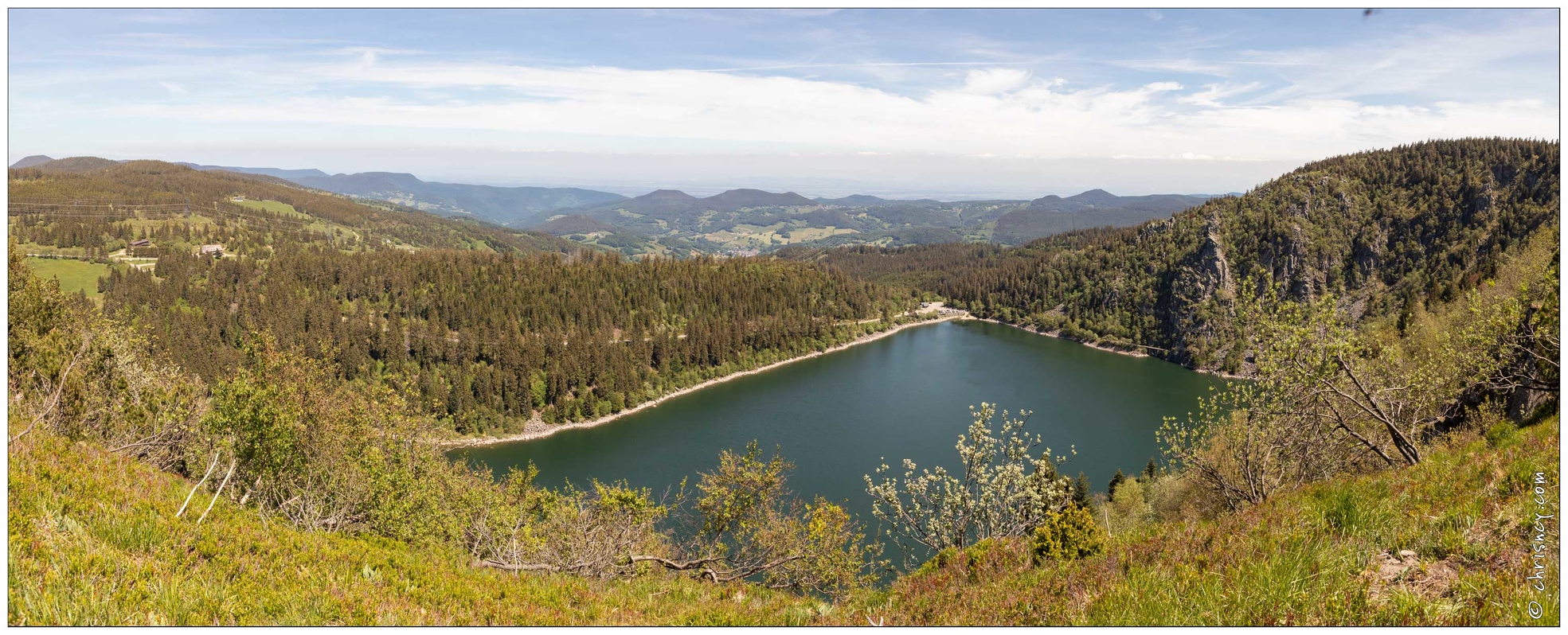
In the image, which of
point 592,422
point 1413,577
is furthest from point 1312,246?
point 1413,577

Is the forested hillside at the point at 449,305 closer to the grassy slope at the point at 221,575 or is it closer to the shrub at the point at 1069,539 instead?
the grassy slope at the point at 221,575

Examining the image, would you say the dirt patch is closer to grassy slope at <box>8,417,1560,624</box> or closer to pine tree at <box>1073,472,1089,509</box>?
grassy slope at <box>8,417,1560,624</box>

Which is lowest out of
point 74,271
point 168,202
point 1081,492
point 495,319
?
point 1081,492

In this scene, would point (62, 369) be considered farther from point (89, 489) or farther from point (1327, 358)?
point (1327, 358)

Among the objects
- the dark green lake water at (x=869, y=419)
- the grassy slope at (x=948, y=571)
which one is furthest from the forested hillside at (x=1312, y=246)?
the grassy slope at (x=948, y=571)

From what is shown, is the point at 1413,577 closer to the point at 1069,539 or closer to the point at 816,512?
the point at 1069,539

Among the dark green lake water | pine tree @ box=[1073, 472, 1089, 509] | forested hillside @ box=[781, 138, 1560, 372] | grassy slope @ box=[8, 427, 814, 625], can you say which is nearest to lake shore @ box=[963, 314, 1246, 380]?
forested hillside @ box=[781, 138, 1560, 372]
